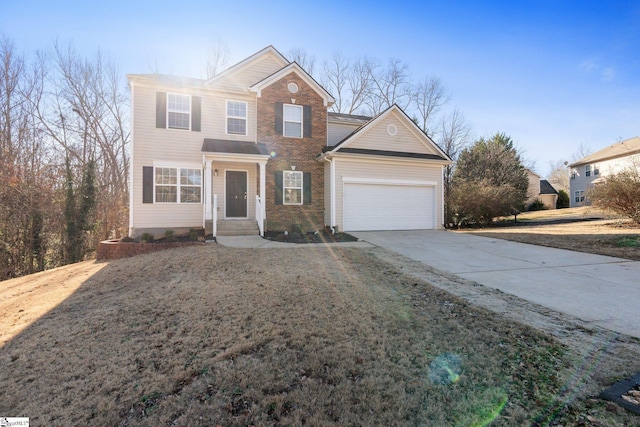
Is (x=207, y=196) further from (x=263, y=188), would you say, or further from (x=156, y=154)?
(x=156, y=154)

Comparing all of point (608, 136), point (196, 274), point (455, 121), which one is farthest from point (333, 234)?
point (608, 136)

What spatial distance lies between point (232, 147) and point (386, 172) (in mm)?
6485

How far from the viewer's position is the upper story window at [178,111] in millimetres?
11758

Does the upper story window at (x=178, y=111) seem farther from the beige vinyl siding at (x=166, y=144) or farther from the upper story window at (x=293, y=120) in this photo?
the upper story window at (x=293, y=120)

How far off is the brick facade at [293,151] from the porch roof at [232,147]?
64 cm

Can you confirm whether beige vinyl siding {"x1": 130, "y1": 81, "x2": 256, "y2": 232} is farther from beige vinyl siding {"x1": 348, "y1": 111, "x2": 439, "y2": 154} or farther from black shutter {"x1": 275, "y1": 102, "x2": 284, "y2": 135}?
beige vinyl siding {"x1": 348, "y1": 111, "x2": 439, "y2": 154}

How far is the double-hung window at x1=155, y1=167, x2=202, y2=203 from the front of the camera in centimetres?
1155

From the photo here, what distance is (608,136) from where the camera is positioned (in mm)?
28625

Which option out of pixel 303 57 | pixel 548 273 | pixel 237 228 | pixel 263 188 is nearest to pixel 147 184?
pixel 237 228

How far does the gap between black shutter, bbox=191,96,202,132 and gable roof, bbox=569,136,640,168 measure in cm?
3324

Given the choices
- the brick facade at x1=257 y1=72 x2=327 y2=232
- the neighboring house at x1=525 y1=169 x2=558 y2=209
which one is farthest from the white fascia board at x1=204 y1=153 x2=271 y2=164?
the neighboring house at x1=525 y1=169 x2=558 y2=209

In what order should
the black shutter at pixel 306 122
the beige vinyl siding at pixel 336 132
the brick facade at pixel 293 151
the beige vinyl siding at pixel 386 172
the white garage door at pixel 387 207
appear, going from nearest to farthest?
1. the beige vinyl siding at pixel 386 172
2. the brick facade at pixel 293 151
3. the white garage door at pixel 387 207
4. the black shutter at pixel 306 122
5. the beige vinyl siding at pixel 336 132

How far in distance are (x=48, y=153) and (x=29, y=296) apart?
14361 mm

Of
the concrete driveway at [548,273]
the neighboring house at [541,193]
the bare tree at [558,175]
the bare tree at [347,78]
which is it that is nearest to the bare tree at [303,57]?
the bare tree at [347,78]
